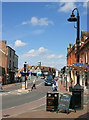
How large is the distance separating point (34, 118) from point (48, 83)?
31.3 m

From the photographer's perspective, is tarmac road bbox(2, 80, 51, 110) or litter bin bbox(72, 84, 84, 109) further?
tarmac road bbox(2, 80, 51, 110)

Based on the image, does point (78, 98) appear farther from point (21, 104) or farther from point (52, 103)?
point (21, 104)

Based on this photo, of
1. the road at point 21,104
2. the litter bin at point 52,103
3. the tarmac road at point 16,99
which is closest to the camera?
the litter bin at point 52,103

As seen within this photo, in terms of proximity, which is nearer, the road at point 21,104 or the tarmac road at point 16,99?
the road at point 21,104

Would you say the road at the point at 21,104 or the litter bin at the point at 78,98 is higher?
the litter bin at the point at 78,98

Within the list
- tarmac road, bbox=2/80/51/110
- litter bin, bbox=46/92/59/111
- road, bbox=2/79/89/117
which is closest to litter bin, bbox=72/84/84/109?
litter bin, bbox=46/92/59/111

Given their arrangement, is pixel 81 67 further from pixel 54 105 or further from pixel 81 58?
pixel 81 58

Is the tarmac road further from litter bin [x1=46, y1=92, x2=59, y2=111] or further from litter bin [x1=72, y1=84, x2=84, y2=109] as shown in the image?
litter bin [x1=72, y1=84, x2=84, y2=109]

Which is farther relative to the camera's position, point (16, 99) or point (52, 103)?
point (16, 99)

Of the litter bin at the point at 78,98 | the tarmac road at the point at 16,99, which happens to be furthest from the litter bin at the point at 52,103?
the tarmac road at the point at 16,99

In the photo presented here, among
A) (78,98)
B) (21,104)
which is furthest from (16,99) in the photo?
(78,98)

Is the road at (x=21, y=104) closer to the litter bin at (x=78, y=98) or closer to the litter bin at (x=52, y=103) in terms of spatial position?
the litter bin at (x=52, y=103)

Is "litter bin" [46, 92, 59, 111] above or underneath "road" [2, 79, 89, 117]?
above

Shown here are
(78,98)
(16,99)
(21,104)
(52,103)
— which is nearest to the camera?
(52,103)
